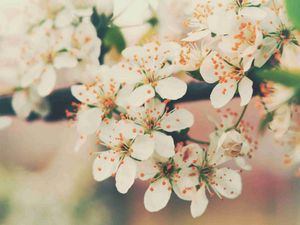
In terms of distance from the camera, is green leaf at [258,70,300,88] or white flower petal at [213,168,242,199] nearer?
green leaf at [258,70,300,88]

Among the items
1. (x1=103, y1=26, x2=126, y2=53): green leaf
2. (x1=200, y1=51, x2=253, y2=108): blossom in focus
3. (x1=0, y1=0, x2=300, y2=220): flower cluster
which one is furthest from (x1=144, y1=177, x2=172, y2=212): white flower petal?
(x1=103, y1=26, x2=126, y2=53): green leaf

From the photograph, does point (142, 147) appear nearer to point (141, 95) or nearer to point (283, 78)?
point (141, 95)

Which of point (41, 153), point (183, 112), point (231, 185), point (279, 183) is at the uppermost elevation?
point (183, 112)

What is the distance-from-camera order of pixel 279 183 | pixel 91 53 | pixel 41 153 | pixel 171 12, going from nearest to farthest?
pixel 91 53 < pixel 171 12 < pixel 41 153 < pixel 279 183

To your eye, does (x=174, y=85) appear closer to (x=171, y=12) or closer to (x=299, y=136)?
(x=299, y=136)

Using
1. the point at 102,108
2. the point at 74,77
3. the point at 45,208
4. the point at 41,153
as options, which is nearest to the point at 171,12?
the point at 74,77

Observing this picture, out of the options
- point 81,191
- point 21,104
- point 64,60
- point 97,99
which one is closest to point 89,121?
point 97,99

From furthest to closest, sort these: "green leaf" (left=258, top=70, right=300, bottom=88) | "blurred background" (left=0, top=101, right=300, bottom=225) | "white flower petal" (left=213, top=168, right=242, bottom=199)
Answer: "blurred background" (left=0, top=101, right=300, bottom=225) → "white flower petal" (left=213, top=168, right=242, bottom=199) → "green leaf" (left=258, top=70, right=300, bottom=88)

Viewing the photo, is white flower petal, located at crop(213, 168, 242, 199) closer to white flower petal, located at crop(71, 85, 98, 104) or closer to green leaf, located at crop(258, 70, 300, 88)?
white flower petal, located at crop(71, 85, 98, 104)
